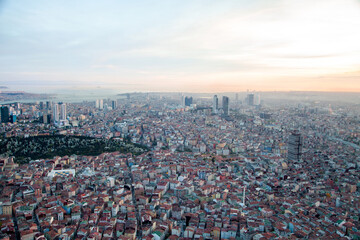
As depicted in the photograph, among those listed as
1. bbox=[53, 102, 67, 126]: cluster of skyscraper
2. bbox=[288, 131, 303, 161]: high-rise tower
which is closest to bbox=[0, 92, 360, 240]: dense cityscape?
bbox=[288, 131, 303, 161]: high-rise tower

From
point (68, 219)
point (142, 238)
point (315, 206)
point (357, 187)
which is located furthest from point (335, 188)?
point (68, 219)

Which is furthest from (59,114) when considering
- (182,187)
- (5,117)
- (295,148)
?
(295,148)

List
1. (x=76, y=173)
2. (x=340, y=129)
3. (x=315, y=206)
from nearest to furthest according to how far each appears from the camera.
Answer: (x=315, y=206), (x=76, y=173), (x=340, y=129)

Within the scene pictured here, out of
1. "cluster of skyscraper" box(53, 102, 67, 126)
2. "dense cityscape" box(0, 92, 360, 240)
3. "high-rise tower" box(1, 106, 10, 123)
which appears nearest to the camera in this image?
"dense cityscape" box(0, 92, 360, 240)

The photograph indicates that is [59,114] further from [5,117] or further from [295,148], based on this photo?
[295,148]

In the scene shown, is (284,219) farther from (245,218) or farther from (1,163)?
(1,163)

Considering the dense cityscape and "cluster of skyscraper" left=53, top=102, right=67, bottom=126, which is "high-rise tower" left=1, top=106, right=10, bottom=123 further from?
the dense cityscape

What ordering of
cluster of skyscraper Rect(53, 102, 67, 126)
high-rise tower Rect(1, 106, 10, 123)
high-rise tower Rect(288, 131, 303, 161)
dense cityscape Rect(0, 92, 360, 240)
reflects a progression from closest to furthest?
1. dense cityscape Rect(0, 92, 360, 240)
2. high-rise tower Rect(288, 131, 303, 161)
3. high-rise tower Rect(1, 106, 10, 123)
4. cluster of skyscraper Rect(53, 102, 67, 126)

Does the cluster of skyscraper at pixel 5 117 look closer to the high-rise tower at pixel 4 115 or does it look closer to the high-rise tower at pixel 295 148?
the high-rise tower at pixel 4 115
